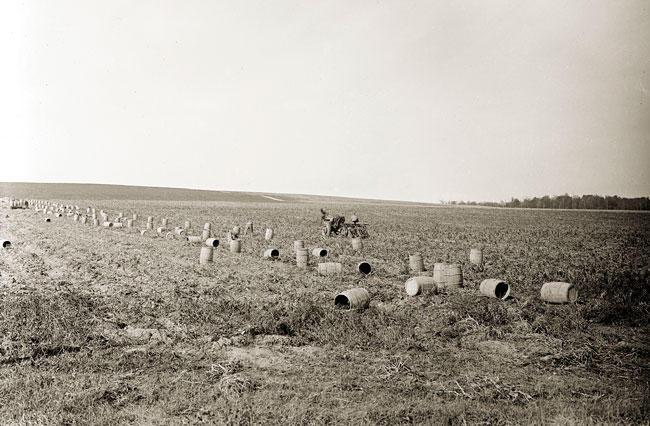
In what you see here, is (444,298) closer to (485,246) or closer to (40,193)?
(485,246)

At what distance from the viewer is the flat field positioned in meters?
5.02

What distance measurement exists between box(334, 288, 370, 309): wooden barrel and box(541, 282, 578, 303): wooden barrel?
4.08 metres

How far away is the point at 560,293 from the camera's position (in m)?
10.0

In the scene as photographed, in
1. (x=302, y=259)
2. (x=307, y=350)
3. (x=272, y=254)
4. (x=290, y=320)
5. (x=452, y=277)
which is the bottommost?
(x=307, y=350)

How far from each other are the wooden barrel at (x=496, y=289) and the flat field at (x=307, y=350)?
0.40 meters

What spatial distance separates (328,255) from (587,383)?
12.3 meters

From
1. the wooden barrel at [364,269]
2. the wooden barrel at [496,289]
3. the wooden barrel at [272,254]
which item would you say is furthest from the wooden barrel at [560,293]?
the wooden barrel at [272,254]

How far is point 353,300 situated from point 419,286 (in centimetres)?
209

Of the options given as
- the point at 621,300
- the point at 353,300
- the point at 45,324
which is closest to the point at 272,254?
the point at 353,300

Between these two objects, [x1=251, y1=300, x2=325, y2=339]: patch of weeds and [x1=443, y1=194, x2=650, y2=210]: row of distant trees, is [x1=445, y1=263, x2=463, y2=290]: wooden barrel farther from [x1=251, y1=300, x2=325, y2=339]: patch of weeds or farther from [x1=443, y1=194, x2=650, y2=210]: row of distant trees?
[x1=443, y1=194, x2=650, y2=210]: row of distant trees

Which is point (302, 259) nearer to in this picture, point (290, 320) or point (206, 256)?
point (206, 256)

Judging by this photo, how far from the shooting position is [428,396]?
5.34m

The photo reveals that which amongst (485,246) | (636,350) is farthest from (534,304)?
(485,246)

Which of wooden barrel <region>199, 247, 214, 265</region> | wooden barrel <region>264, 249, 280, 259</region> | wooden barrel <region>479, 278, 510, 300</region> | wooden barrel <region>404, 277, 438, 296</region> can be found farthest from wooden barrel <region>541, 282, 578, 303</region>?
wooden barrel <region>199, 247, 214, 265</region>
